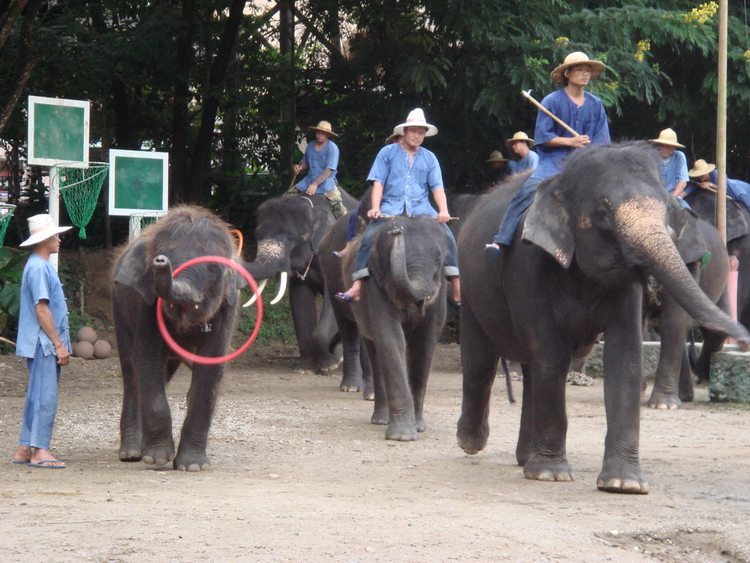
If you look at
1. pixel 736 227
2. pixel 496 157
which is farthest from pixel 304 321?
pixel 736 227

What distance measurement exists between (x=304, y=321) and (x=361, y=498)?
26.2 feet

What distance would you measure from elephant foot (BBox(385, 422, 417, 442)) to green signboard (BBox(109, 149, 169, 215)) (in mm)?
4964

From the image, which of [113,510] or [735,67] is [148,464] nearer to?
[113,510]

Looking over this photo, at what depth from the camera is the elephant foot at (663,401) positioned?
34.6 feet

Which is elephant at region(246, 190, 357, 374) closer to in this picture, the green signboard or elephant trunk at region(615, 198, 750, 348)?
the green signboard

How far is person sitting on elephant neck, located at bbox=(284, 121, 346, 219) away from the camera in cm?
1338

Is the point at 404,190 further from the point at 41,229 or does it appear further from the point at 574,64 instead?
the point at 41,229

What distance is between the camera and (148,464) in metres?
6.94

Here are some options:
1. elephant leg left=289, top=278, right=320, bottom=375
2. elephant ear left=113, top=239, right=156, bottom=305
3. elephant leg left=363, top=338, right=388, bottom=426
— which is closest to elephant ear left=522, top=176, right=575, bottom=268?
elephant ear left=113, top=239, right=156, bottom=305

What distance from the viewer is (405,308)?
8.68 metres

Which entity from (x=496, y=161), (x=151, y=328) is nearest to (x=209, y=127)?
(x=496, y=161)

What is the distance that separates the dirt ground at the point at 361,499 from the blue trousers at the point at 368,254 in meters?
1.33

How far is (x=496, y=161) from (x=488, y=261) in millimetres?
8199

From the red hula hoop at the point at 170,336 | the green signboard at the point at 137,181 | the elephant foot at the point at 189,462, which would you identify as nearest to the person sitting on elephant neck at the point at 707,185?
the green signboard at the point at 137,181
